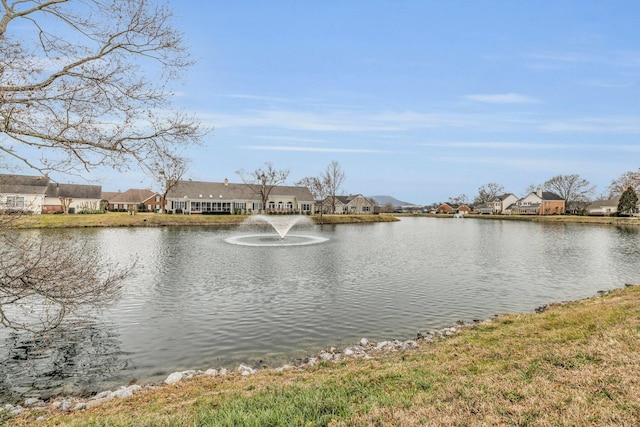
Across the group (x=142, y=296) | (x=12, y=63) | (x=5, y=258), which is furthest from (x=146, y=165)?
(x=142, y=296)

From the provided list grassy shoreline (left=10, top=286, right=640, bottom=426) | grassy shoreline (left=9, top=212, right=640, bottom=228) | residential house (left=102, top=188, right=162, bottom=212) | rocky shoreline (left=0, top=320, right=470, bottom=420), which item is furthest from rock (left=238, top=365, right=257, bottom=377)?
residential house (left=102, top=188, right=162, bottom=212)

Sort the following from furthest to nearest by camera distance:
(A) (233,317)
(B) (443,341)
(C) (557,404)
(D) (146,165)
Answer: (A) (233,317)
(B) (443,341)
(D) (146,165)
(C) (557,404)

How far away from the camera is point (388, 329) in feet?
41.1

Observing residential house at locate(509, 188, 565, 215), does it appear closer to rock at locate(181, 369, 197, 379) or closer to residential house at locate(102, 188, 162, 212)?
residential house at locate(102, 188, 162, 212)

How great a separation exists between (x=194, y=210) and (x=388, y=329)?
242 ft

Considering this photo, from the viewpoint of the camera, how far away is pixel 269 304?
609 inches

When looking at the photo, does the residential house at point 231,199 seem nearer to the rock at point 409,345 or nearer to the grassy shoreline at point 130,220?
the grassy shoreline at point 130,220

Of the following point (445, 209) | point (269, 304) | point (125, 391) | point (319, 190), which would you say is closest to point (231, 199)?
point (319, 190)

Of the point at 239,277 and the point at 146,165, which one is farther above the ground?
the point at 146,165

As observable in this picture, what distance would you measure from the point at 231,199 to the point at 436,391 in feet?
271

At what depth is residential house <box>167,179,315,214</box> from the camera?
78.9 metres

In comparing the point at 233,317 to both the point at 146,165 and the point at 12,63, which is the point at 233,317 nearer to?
the point at 146,165

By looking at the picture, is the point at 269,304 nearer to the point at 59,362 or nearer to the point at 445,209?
the point at 59,362

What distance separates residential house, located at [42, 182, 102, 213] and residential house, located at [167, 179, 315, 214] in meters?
15.6
